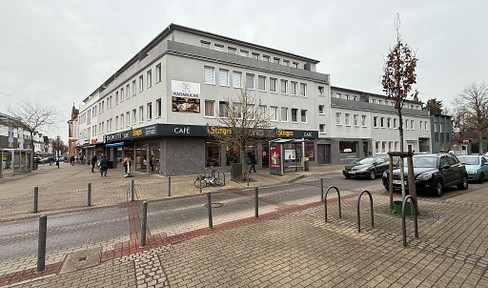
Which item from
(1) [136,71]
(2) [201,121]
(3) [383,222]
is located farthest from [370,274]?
(1) [136,71]

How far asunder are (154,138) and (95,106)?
24782mm

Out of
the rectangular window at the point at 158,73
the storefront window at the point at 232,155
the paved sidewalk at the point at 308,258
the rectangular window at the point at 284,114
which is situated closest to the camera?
the paved sidewalk at the point at 308,258

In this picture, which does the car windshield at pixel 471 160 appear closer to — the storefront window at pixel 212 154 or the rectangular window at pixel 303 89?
the rectangular window at pixel 303 89

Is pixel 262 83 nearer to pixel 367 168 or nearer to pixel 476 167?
pixel 367 168

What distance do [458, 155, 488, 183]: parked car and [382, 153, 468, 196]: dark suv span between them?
9.00 feet

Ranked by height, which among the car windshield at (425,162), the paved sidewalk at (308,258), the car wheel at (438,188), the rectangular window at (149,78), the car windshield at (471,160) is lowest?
the paved sidewalk at (308,258)

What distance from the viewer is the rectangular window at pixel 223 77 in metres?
20.7

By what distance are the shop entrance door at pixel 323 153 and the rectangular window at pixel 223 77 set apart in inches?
545

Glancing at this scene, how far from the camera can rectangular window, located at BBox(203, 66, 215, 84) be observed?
20.0m

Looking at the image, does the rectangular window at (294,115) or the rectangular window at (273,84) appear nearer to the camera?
the rectangular window at (273,84)

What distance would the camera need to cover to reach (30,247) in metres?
4.88

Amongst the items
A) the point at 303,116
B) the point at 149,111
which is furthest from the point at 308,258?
the point at 303,116

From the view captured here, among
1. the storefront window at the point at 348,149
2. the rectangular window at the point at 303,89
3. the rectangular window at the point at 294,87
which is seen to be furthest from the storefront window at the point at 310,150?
the rectangular window at the point at 294,87

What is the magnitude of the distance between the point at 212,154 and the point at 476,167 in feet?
55.8
